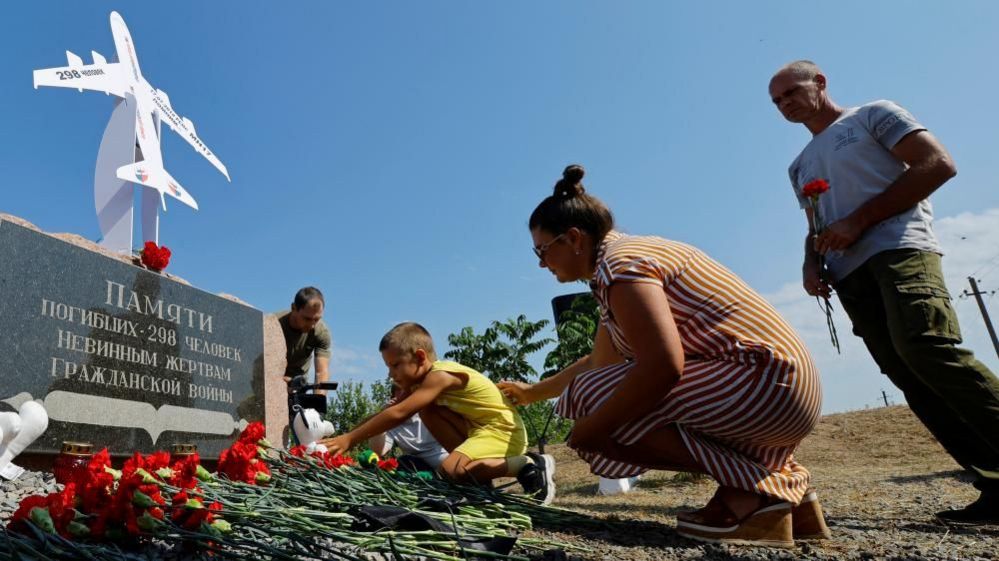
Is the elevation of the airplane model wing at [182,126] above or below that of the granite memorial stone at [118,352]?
above

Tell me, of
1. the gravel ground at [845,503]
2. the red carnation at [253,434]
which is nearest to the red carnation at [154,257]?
the gravel ground at [845,503]

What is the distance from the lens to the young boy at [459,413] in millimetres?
3006

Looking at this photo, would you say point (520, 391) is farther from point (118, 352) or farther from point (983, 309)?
point (983, 309)

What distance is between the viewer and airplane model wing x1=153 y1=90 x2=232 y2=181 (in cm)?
1284

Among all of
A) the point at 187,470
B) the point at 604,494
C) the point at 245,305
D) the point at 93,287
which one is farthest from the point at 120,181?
the point at 187,470

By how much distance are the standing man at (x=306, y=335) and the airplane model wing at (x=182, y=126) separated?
9343mm

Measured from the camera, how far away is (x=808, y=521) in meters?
2.14

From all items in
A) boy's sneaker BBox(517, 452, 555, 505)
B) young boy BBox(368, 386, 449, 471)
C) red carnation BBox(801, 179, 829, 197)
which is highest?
red carnation BBox(801, 179, 829, 197)

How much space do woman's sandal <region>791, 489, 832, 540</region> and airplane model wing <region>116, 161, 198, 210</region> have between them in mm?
12008

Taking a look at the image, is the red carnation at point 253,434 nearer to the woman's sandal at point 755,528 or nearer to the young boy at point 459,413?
the young boy at point 459,413

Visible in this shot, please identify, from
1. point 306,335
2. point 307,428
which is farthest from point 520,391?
point 306,335

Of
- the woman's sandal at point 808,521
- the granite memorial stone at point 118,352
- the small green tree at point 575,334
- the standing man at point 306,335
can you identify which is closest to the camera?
the woman's sandal at point 808,521

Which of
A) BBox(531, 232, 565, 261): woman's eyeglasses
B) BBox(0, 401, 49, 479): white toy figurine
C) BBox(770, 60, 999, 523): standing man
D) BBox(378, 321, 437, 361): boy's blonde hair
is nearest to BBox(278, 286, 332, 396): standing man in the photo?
BBox(378, 321, 437, 361): boy's blonde hair

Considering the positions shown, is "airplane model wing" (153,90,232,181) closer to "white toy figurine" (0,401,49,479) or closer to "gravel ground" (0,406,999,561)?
"gravel ground" (0,406,999,561)
